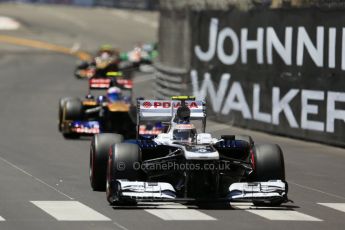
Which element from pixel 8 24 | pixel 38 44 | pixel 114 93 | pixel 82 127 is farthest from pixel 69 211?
pixel 8 24

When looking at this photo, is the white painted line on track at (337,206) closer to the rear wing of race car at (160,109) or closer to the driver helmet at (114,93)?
the rear wing of race car at (160,109)

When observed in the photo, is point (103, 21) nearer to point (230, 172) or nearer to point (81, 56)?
point (81, 56)

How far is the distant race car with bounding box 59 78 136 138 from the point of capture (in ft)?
87.5

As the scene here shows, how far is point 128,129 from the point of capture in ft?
88.3

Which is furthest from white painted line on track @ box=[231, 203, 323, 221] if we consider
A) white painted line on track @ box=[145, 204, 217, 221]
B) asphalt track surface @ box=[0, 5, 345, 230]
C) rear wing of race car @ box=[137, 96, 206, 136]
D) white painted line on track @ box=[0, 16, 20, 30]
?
white painted line on track @ box=[0, 16, 20, 30]

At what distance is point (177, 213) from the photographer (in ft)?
49.0

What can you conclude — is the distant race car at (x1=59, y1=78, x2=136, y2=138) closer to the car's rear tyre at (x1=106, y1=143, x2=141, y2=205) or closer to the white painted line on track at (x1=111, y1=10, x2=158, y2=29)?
the car's rear tyre at (x1=106, y1=143, x2=141, y2=205)

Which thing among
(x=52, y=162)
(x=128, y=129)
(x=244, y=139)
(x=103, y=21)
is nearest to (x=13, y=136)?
(x=128, y=129)

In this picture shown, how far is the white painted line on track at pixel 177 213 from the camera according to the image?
14531 millimetres

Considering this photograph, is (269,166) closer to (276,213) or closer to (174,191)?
(276,213)

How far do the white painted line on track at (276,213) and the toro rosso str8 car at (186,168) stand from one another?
118 millimetres

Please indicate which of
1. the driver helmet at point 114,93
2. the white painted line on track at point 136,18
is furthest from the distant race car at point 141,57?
the white painted line on track at point 136,18

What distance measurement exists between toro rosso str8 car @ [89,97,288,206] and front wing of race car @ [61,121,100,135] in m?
9.75

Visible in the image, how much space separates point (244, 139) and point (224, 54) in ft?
47.3
